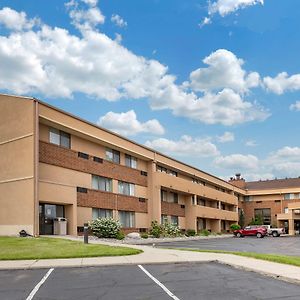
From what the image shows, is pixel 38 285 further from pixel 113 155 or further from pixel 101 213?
pixel 113 155

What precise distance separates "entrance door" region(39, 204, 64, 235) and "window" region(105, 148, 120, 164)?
7.54 metres

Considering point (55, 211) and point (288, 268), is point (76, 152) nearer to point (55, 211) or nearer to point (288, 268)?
point (55, 211)

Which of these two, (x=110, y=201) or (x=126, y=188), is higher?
(x=126, y=188)

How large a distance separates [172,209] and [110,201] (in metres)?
13.7

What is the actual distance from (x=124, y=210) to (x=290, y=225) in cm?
3739

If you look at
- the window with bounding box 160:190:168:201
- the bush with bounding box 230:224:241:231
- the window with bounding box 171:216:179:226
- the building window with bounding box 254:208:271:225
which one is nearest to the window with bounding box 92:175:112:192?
the window with bounding box 160:190:168:201

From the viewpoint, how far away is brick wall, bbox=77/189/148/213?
34.8 metres

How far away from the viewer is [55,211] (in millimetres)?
32219

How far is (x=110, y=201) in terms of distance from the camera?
3803 centimetres

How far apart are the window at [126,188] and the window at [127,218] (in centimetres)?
171

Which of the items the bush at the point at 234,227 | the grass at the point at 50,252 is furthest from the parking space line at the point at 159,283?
the bush at the point at 234,227

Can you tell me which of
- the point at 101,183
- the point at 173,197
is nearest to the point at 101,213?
the point at 101,183

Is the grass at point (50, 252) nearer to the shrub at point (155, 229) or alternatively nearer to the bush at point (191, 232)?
the shrub at point (155, 229)

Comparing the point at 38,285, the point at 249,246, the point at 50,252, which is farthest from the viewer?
the point at 249,246
